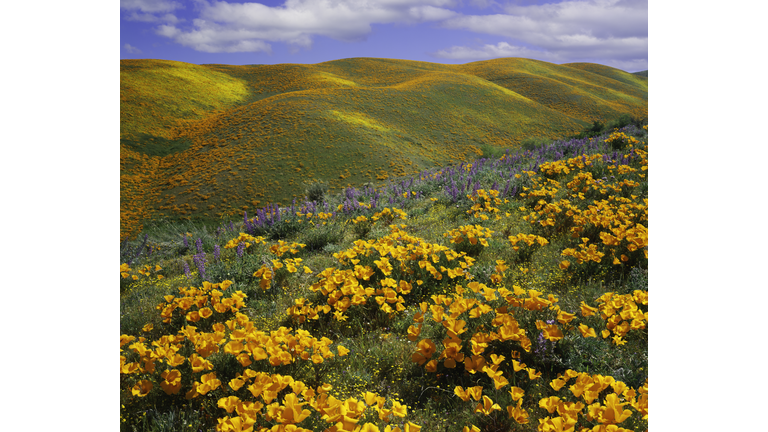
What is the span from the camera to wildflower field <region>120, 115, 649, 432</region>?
1696mm

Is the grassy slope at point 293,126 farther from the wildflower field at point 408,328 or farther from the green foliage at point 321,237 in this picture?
the wildflower field at point 408,328

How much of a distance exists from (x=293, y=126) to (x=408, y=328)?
14.6 m

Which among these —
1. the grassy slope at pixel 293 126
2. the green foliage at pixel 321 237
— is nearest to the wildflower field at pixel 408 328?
the green foliage at pixel 321 237

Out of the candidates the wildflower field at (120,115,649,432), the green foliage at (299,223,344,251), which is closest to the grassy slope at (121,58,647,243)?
the green foliage at (299,223,344,251)

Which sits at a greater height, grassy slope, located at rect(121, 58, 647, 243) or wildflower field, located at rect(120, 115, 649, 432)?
grassy slope, located at rect(121, 58, 647, 243)

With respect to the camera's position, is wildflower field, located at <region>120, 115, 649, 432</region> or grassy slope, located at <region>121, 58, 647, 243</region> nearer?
wildflower field, located at <region>120, 115, 649, 432</region>

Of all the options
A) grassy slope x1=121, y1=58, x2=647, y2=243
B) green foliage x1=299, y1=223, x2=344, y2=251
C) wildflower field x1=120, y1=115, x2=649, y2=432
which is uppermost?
grassy slope x1=121, y1=58, x2=647, y2=243

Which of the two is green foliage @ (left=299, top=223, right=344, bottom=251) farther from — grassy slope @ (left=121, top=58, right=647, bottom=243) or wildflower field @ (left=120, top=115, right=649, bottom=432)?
grassy slope @ (left=121, top=58, right=647, bottom=243)

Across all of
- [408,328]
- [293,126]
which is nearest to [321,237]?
[408,328]

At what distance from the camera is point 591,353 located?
217 centimetres

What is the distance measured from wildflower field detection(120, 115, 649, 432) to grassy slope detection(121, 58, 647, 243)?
6.61m

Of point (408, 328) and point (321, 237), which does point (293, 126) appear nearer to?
point (321, 237)

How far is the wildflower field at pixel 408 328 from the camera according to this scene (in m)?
1.70
